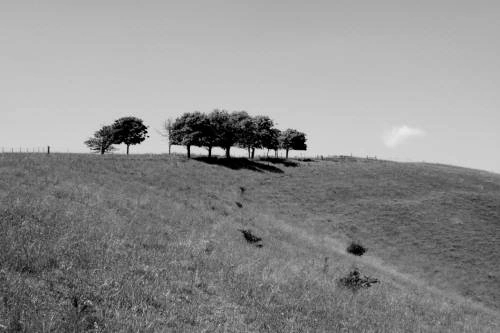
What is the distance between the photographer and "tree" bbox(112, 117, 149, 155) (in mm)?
100188

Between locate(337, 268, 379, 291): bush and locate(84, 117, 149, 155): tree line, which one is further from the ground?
locate(84, 117, 149, 155): tree line

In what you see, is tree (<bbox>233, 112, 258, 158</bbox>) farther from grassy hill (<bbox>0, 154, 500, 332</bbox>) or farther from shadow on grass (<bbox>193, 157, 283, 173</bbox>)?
grassy hill (<bbox>0, 154, 500, 332</bbox>)

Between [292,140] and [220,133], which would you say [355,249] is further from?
[292,140]

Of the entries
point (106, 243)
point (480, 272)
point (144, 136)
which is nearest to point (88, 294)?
point (106, 243)

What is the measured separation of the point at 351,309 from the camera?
402 inches

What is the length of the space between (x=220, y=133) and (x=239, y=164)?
9.14 m

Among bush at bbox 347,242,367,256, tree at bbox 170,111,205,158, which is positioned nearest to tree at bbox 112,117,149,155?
Answer: tree at bbox 170,111,205,158

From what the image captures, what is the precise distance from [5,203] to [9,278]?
569 cm

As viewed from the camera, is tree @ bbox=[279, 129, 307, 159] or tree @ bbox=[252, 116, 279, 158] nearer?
tree @ bbox=[252, 116, 279, 158]

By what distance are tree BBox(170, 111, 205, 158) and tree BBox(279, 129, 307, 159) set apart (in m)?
32.0

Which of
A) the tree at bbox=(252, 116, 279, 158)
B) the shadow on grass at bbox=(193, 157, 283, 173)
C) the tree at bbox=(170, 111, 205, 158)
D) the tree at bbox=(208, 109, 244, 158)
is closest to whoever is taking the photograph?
the shadow on grass at bbox=(193, 157, 283, 173)

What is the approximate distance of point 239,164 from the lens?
270 ft

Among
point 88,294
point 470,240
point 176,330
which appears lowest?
point 470,240

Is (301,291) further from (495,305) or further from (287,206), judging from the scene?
(287,206)
